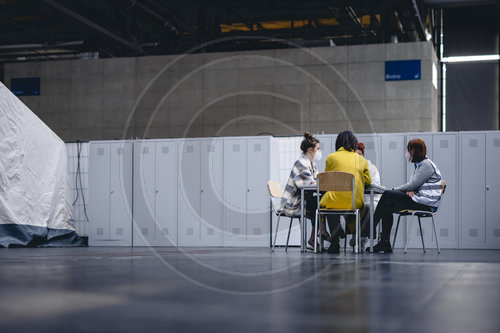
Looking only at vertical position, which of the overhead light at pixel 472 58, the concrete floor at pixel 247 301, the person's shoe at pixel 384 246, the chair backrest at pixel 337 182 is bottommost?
the person's shoe at pixel 384 246

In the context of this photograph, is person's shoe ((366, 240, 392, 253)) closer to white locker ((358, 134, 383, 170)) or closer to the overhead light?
white locker ((358, 134, 383, 170))

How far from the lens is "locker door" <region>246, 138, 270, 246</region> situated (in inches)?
375

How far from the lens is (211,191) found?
983 centimetres

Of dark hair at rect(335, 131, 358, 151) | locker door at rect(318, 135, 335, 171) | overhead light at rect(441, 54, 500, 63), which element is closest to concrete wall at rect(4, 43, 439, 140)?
overhead light at rect(441, 54, 500, 63)

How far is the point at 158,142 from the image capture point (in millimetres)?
10078

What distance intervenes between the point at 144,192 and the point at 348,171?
14.0 feet

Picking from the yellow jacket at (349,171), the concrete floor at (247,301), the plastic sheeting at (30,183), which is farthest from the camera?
the plastic sheeting at (30,183)

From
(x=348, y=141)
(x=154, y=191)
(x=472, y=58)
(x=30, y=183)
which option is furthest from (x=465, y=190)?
(x=472, y=58)

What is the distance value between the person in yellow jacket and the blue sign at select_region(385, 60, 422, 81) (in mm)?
7134

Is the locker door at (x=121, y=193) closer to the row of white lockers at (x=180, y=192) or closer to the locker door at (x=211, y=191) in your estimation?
the row of white lockers at (x=180, y=192)

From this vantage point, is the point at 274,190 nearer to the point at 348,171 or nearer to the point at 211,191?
the point at 348,171

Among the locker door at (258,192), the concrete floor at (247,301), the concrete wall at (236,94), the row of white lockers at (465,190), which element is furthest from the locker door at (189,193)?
the concrete floor at (247,301)

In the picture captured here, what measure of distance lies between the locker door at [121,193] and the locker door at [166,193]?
1.42ft

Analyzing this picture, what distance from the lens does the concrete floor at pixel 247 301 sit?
1.90m
